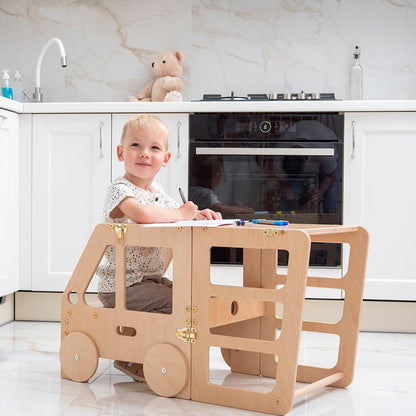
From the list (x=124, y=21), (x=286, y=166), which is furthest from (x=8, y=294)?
(x=124, y=21)

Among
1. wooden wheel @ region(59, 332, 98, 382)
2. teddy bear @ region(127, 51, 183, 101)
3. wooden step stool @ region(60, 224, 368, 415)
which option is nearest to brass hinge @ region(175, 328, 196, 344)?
wooden step stool @ region(60, 224, 368, 415)

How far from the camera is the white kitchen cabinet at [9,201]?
2.68m

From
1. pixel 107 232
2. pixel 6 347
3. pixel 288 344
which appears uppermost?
pixel 107 232

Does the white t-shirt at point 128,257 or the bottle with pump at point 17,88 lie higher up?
the bottle with pump at point 17,88

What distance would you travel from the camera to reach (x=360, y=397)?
175 centimetres

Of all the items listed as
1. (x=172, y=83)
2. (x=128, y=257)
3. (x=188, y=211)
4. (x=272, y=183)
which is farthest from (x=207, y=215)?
(x=172, y=83)

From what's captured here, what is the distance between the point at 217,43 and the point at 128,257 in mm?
1787

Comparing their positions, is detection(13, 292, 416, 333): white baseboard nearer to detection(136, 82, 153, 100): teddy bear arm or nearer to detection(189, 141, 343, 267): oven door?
detection(189, 141, 343, 267): oven door

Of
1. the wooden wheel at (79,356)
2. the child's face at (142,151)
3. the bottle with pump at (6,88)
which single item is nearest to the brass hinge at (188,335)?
the wooden wheel at (79,356)

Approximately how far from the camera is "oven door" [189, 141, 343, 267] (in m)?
2.71

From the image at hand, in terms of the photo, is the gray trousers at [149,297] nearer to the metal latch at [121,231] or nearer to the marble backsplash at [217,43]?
the metal latch at [121,231]

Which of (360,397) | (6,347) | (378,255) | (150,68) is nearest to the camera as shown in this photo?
(360,397)

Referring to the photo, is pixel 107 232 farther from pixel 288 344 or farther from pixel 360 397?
pixel 360 397

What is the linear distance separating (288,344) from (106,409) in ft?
1.60
